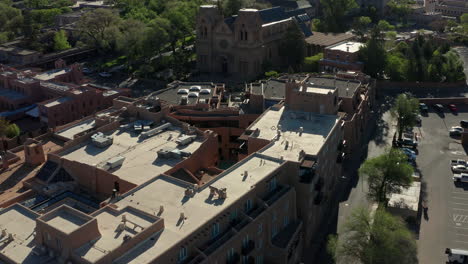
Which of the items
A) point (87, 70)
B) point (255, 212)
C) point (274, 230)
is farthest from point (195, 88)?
point (87, 70)

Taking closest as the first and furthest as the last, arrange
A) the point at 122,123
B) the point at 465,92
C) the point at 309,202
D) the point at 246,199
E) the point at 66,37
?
the point at 246,199
the point at 309,202
the point at 122,123
the point at 465,92
the point at 66,37

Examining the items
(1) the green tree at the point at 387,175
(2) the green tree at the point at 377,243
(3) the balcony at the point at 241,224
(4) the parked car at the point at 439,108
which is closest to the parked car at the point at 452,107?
(4) the parked car at the point at 439,108

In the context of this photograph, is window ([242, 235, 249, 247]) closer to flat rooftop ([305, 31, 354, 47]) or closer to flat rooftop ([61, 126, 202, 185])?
flat rooftop ([61, 126, 202, 185])

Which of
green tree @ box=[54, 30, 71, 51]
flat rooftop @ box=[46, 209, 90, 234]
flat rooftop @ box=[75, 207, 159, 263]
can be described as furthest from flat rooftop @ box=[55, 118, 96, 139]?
green tree @ box=[54, 30, 71, 51]

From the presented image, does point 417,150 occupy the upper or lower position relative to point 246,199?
lower

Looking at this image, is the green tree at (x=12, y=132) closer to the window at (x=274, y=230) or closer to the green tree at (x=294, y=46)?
the window at (x=274, y=230)

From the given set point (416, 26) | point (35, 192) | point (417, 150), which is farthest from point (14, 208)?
point (416, 26)

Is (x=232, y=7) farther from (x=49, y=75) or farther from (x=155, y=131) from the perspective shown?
(x=155, y=131)

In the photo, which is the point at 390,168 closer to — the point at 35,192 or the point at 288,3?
the point at 35,192
